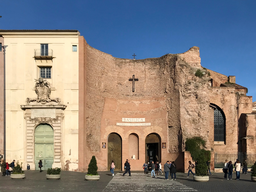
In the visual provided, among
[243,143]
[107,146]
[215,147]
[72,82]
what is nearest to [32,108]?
[72,82]

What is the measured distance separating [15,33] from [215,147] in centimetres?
2356

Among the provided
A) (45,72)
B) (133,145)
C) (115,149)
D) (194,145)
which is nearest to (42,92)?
(45,72)

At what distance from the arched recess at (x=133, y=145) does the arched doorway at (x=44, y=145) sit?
8795mm

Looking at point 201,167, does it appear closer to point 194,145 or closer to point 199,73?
point 194,145

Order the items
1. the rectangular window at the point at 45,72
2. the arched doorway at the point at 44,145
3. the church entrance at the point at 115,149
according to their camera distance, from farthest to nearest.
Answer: the church entrance at the point at 115,149, the rectangular window at the point at 45,72, the arched doorway at the point at 44,145

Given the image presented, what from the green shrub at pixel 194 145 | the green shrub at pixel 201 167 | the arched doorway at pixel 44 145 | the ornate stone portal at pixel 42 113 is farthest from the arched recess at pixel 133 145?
the green shrub at pixel 201 167

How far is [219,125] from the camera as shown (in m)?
34.9

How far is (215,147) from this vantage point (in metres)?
34.2

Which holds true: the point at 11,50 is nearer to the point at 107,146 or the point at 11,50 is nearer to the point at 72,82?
the point at 72,82

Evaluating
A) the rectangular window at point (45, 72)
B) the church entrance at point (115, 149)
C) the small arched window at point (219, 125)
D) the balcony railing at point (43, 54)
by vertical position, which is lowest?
the church entrance at point (115, 149)

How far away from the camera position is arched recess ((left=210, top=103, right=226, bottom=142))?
34781mm

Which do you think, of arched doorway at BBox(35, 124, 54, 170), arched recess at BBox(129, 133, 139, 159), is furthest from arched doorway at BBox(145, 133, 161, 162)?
arched doorway at BBox(35, 124, 54, 170)

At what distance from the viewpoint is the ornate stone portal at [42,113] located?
28.2m

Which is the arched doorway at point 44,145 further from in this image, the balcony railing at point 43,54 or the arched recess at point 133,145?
the arched recess at point 133,145
